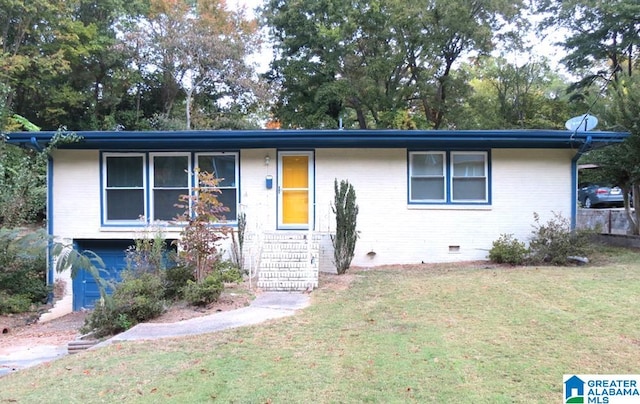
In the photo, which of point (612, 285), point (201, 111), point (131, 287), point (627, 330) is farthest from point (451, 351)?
point (201, 111)

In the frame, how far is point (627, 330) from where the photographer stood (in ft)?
14.8

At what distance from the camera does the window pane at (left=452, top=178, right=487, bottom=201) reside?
10344mm

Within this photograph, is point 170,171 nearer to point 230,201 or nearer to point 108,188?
point 108,188

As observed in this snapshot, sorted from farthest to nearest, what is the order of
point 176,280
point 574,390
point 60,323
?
point 60,323 → point 176,280 → point 574,390

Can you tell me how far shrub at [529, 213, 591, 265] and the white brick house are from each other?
26.7 inches

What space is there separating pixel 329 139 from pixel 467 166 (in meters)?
3.31

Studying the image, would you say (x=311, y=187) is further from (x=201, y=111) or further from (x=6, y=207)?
(x=201, y=111)

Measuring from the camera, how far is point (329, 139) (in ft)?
32.8

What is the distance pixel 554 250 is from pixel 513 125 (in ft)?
47.8

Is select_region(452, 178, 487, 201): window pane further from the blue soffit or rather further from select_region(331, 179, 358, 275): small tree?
select_region(331, 179, 358, 275): small tree

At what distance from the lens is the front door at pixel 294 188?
10422 millimetres

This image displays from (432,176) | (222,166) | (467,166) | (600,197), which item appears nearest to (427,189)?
(432,176)

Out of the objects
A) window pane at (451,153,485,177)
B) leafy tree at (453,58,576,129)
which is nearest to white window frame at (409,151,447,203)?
window pane at (451,153,485,177)

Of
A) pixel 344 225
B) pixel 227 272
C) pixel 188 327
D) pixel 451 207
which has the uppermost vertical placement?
pixel 451 207
